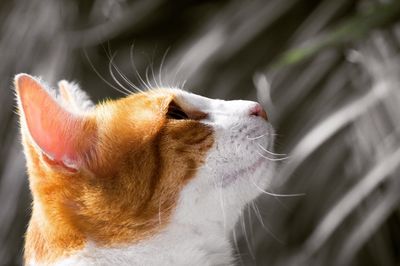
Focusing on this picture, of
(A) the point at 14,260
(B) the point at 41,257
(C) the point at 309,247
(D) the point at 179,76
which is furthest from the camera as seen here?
(A) the point at 14,260

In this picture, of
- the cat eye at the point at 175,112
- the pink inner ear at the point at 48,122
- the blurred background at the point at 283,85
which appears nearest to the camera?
the pink inner ear at the point at 48,122

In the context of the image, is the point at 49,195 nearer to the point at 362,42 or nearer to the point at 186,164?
the point at 186,164

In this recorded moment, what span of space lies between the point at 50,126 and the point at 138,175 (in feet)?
0.38

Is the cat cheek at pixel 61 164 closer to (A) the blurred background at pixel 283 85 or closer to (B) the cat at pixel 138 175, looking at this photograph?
(B) the cat at pixel 138 175

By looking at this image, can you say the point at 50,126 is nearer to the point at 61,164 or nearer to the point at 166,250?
the point at 61,164

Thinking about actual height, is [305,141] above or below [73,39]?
below

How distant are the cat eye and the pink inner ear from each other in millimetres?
117

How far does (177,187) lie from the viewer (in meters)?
0.80

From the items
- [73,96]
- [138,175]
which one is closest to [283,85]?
[73,96]

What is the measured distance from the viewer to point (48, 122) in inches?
29.6

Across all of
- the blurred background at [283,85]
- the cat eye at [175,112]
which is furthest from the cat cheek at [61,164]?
the blurred background at [283,85]

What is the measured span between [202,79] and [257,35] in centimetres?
17

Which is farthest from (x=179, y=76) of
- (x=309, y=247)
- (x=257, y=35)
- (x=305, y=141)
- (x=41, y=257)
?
(x=41, y=257)

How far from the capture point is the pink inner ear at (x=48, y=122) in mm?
734
